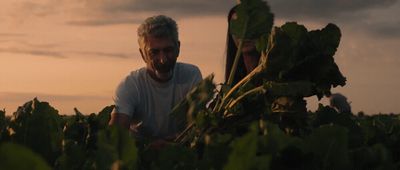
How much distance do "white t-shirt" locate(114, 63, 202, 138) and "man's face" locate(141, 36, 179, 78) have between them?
1.96 feet

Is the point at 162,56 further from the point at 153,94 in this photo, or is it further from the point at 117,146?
the point at 117,146

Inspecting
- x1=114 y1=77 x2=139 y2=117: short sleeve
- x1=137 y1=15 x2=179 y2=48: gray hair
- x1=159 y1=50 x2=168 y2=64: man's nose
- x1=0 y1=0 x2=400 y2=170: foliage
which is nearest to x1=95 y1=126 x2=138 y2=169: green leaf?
x1=0 y1=0 x2=400 y2=170: foliage

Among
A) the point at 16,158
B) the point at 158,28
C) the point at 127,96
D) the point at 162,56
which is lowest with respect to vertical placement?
the point at 16,158

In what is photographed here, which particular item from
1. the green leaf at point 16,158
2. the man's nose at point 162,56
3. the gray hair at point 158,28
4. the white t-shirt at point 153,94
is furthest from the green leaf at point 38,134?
the white t-shirt at point 153,94

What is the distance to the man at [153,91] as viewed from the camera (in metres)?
6.61

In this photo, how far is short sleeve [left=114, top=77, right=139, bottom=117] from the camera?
689 centimetres

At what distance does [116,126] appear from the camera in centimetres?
130

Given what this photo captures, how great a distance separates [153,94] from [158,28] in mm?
967

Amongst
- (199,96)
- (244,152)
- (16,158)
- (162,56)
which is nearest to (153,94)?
(162,56)

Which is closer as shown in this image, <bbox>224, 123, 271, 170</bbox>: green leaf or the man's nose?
<bbox>224, 123, 271, 170</bbox>: green leaf

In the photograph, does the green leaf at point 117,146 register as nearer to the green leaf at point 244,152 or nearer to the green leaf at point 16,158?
the green leaf at point 244,152

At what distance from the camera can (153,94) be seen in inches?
280

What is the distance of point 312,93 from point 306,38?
9.1 inches

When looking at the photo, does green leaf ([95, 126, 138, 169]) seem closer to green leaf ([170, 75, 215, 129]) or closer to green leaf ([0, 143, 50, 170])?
green leaf ([0, 143, 50, 170])
